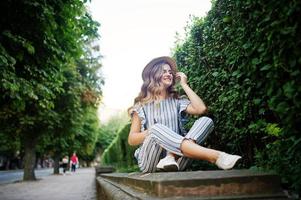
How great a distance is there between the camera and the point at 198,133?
11.8 ft

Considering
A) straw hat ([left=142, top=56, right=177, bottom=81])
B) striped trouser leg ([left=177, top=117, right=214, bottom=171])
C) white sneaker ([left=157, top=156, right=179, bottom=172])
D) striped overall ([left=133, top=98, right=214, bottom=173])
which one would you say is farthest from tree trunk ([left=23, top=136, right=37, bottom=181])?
white sneaker ([left=157, top=156, right=179, bottom=172])

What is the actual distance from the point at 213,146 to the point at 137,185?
217 cm

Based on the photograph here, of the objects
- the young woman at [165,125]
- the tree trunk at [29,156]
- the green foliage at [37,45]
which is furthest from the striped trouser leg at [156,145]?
the tree trunk at [29,156]

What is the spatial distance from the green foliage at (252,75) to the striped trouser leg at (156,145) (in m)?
0.74

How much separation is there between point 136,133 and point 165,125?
36 centimetres

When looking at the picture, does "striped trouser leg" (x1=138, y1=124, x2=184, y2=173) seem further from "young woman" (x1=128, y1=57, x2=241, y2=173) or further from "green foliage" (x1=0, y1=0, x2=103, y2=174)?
"green foliage" (x1=0, y1=0, x2=103, y2=174)

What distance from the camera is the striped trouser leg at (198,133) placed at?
359cm

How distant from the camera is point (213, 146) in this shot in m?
5.44

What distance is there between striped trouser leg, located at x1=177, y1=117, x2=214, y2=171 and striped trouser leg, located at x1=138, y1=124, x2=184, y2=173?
118 mm

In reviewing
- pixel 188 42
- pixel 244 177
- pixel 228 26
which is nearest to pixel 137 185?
pixel 244 177

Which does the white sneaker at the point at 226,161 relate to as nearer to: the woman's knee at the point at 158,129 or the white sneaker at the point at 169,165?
the white sneaker at the point at 169,165

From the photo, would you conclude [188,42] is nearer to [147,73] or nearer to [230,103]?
[147,73]

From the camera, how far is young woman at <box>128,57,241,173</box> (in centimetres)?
356

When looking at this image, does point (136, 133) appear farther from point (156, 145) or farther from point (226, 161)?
point (226, 161)
